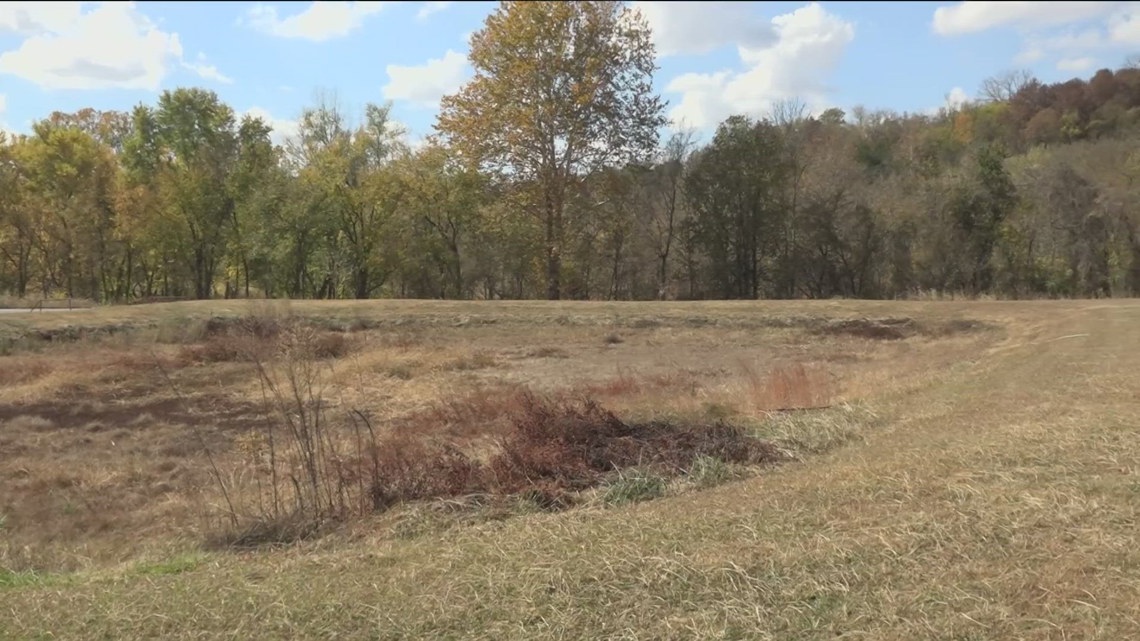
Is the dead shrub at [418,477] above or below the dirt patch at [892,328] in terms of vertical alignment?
below

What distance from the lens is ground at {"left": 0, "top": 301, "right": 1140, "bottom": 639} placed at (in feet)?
14.2

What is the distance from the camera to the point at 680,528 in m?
5.73

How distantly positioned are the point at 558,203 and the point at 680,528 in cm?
3579

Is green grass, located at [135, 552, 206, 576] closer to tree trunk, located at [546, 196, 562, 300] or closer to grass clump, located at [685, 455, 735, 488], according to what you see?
grass clump, located at [685, 455, 735, 488]

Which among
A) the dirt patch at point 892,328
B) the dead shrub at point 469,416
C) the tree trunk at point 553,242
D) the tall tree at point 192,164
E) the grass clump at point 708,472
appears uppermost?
the tall tree at point 192,164

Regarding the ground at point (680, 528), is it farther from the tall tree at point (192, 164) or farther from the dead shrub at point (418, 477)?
the tall tree at point (192, 164)

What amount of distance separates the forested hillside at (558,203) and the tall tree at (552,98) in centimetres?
10

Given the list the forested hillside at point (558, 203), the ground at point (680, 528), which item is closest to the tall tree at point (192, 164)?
the forested hillside at point (558, 203)

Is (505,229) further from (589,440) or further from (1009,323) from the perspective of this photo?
(589,440)

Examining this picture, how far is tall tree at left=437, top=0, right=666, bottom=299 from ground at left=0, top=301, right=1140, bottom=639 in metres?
23.2

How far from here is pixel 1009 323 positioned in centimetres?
2578

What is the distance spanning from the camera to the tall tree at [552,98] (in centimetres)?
3866

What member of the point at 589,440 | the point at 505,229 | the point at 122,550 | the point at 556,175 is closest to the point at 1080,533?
the point at 589,440

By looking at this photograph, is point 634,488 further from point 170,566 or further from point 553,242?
point 553,242
